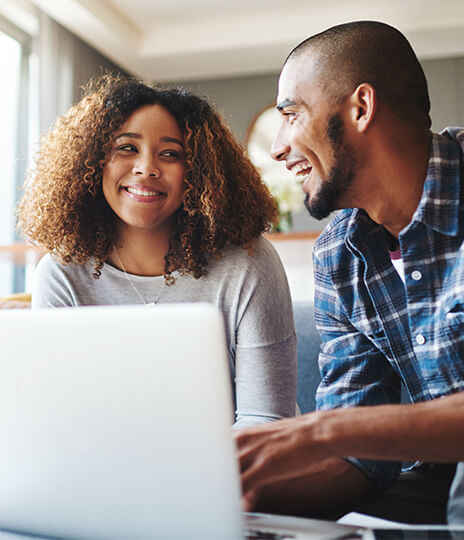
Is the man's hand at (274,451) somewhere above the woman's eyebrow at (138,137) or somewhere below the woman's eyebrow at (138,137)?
below

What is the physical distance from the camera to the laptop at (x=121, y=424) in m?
0.50

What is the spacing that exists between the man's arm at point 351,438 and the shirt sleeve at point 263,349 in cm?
46

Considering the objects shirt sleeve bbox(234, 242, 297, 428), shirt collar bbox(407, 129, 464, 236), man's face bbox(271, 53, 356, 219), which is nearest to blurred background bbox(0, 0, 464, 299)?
shirt sleeve bbox(234, 242, 297, 428)

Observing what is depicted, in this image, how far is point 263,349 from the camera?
1.19 m

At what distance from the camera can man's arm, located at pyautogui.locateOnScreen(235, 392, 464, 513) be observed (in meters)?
0.60

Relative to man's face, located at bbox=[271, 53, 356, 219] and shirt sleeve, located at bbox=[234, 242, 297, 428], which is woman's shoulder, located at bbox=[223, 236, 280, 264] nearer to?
shirt sleeve, located at bbox=[234, 242, 297, 428]

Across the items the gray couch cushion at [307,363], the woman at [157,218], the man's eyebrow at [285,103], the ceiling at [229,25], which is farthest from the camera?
the ceiling at [229,25]

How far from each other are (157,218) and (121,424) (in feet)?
2.75

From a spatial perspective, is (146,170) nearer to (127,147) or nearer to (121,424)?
(127,147)

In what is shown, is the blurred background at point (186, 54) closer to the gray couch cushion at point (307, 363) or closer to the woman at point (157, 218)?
the gray couch cushion at point (307, 363)

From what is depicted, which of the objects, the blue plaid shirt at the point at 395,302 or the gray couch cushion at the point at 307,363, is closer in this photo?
the blue plaid shirt at the point at 395,302

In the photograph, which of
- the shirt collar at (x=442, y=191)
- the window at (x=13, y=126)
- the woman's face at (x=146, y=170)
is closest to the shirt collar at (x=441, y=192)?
the shirt collar at (x=442, y=191)

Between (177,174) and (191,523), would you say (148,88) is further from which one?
(191,523)

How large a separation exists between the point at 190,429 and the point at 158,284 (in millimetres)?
825
